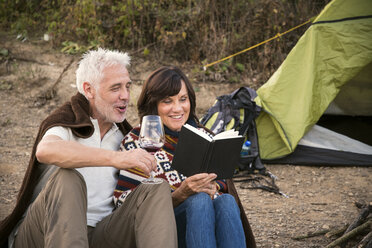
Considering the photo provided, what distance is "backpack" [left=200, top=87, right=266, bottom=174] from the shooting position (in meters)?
4.83

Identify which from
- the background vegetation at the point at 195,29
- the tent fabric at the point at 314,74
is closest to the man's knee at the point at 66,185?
the tent fabric at the point at 314,74

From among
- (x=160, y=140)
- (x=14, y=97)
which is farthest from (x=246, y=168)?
(x=14, y=97)

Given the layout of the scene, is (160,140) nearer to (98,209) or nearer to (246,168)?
(98,209)

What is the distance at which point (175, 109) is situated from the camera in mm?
2611

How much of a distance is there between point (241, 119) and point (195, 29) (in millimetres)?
3149

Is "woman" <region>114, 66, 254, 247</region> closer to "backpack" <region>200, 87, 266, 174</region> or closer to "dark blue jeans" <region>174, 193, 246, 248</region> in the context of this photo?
"dark blue jeans" <region>174, 193, 246, 248</region>

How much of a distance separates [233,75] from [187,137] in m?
5.20

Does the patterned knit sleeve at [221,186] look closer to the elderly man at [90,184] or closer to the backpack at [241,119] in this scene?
the elderly man at [90,184]

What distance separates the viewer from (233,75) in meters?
7.26

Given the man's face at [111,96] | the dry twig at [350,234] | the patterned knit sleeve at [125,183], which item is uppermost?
the man's face at [111,96]

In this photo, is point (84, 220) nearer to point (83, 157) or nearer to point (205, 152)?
point (83, 157)

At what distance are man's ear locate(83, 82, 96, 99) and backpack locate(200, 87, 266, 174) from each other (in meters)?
2.47

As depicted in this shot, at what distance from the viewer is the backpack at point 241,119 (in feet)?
15.9

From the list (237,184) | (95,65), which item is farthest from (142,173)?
(237,184)
